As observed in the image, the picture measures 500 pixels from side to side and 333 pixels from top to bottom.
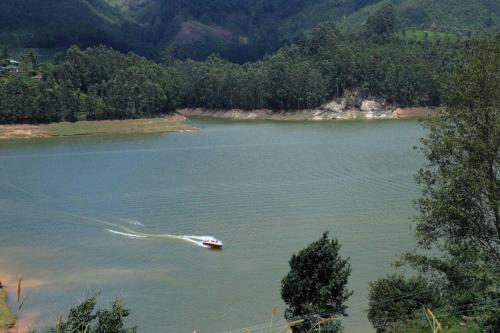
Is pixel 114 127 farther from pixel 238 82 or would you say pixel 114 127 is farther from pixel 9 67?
pixel 9 67

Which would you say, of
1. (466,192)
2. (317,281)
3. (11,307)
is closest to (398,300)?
(317,281)

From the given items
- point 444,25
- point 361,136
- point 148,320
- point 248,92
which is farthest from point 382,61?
point 148,320

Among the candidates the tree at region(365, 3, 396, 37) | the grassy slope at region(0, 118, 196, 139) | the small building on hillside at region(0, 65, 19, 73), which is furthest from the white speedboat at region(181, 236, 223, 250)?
the tree at region(365, 3, 396, 37)

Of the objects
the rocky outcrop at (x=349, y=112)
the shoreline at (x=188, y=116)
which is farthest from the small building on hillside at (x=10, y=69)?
the rocky outcrop at (x=349, y=112)

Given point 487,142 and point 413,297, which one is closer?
point 487,142

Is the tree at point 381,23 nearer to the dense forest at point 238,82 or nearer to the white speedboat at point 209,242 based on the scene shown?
the dense forest at point 238,82

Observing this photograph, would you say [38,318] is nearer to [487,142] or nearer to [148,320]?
[148,320]

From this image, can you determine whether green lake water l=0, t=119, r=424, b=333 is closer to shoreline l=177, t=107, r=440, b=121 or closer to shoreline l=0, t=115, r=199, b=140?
shoreline l=0, t=115, r=199, b=140
